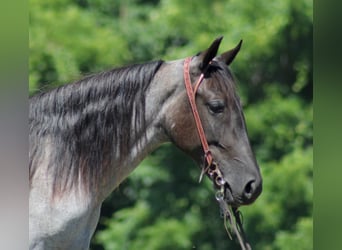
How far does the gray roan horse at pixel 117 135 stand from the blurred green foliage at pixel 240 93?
12.4 feet

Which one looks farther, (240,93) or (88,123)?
(240,93)

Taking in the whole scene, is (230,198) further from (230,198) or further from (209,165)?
(209,165)

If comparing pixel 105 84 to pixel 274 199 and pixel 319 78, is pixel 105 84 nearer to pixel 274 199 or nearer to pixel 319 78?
pixel 319 78

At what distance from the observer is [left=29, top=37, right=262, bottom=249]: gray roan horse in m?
2.67

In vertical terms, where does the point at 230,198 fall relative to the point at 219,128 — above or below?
below

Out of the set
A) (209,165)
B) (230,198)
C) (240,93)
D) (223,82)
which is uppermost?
(240,93)

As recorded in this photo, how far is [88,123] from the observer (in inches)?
110

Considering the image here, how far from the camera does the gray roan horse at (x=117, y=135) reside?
8.75ft

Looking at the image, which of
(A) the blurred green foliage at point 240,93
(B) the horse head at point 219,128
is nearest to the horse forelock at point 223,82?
(B) the horse head at point 219,128

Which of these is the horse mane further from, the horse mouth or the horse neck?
the horse mouth

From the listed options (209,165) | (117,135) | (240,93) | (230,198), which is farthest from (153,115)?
(240,93)

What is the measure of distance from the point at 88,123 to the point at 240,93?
417 cm

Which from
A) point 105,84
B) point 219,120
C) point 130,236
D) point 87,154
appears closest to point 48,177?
point 87,154

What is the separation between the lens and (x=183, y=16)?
7152mm
